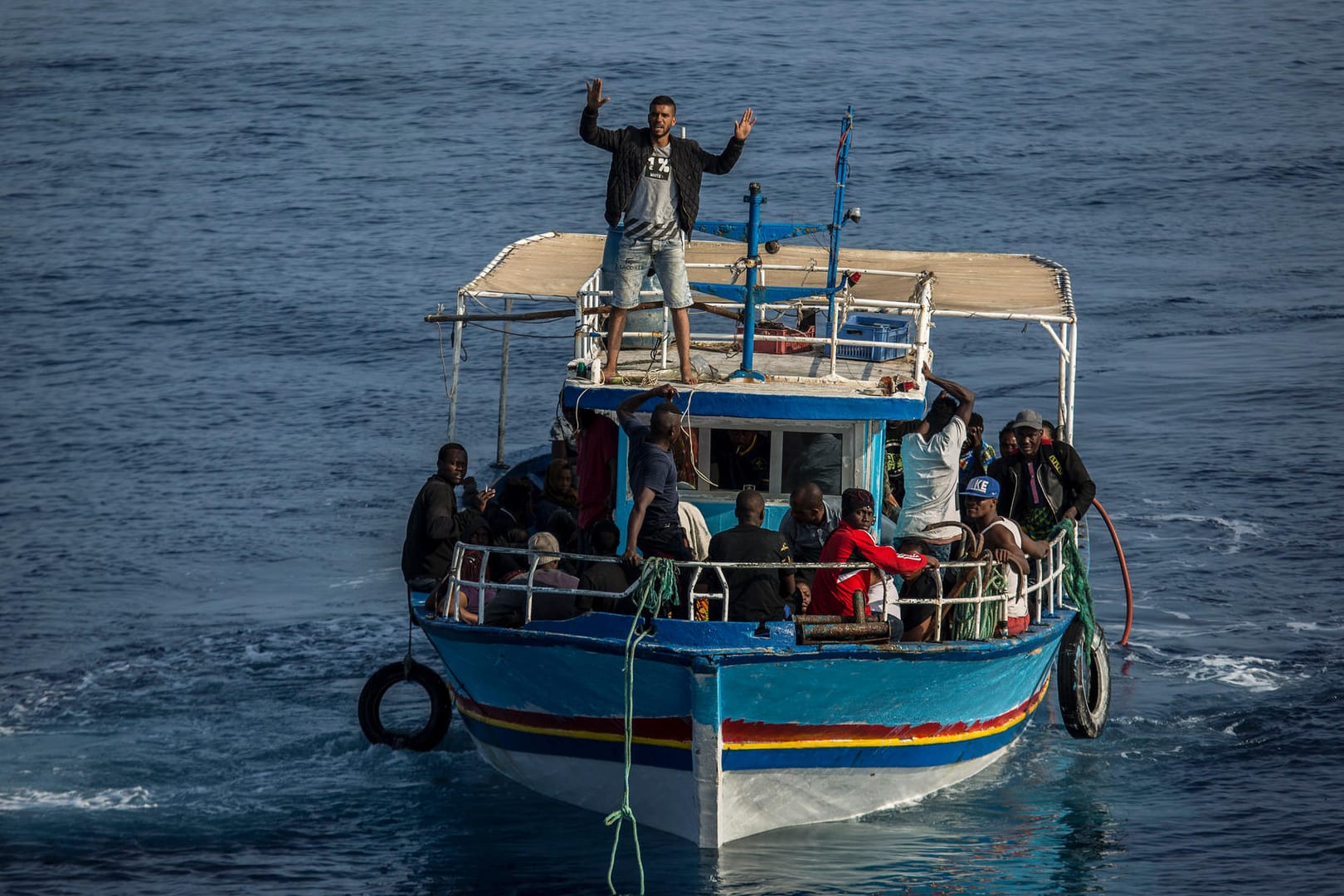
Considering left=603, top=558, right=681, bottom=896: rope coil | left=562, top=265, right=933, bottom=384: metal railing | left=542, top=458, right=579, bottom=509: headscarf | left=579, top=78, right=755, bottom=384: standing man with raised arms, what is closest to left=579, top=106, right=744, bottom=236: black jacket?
left=579, top=78, right=755, bottom=384: standing man with raised arms

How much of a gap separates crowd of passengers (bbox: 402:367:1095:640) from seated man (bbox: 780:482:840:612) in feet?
0.05

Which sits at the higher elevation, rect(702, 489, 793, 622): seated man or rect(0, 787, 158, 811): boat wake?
rect(702, 489, 793, 622): seated man

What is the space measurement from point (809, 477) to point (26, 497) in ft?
55.3

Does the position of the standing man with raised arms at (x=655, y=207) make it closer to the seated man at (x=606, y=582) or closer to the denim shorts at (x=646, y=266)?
the denim shorts at (x=646, y=266)

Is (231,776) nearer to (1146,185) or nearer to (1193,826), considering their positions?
(1193,826)

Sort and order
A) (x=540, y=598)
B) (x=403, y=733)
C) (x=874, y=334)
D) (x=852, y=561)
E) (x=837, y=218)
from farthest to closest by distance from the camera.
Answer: (x=874, y=334) < (x=403, y=733) < (x=837, y=218) < (x=540, y=598) < (x=852, y=561)

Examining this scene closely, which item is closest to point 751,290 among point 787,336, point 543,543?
point 787,336

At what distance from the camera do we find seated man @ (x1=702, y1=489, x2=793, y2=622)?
13.2m

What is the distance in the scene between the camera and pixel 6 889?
14328 mm

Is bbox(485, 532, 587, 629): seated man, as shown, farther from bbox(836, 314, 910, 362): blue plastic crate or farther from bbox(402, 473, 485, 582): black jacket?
bbox(836, 314, 910, 362): blue plastic crate

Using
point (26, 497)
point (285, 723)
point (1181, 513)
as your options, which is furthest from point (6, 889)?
point (1181, 513)

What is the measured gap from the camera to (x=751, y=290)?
14836 mm

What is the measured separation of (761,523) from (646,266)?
8.61 feet

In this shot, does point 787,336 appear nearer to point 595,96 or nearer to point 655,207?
point 655,207
